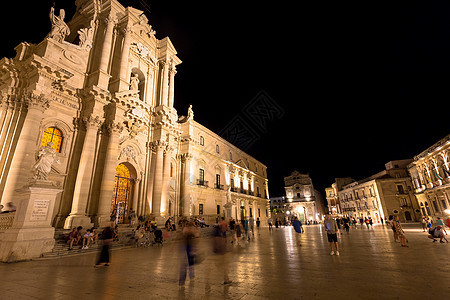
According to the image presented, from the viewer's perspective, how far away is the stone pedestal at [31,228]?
6.85 m

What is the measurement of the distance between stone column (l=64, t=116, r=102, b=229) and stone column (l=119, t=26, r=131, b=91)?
363cm

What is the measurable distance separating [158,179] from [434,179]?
115 ft

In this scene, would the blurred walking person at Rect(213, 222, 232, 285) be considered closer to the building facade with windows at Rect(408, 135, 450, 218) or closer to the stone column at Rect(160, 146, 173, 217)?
the stone column at Rect(160, 146, 173, 217)

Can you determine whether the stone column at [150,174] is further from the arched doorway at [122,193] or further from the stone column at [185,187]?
the stone column at [185,187]

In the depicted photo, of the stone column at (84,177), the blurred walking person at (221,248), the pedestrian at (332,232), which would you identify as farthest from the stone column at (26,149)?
the pedestrian at (332,232)

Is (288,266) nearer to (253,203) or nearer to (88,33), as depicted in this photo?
(88,33)

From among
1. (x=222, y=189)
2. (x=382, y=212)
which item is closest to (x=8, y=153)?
(x=222, y=189)

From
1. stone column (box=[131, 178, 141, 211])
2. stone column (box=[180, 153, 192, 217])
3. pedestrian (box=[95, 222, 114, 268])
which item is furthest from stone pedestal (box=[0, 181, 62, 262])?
stone column (box=[180, 153, 192, 217])

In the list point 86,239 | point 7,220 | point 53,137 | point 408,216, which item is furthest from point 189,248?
point 408,216

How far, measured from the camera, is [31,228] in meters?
7.37

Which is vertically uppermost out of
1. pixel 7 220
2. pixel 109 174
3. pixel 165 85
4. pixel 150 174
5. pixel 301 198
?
pixel 165 85

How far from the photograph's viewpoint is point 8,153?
10.6 metres

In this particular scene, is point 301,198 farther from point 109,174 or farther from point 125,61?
point 125,61

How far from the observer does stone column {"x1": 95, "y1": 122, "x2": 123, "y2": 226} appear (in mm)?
12843
